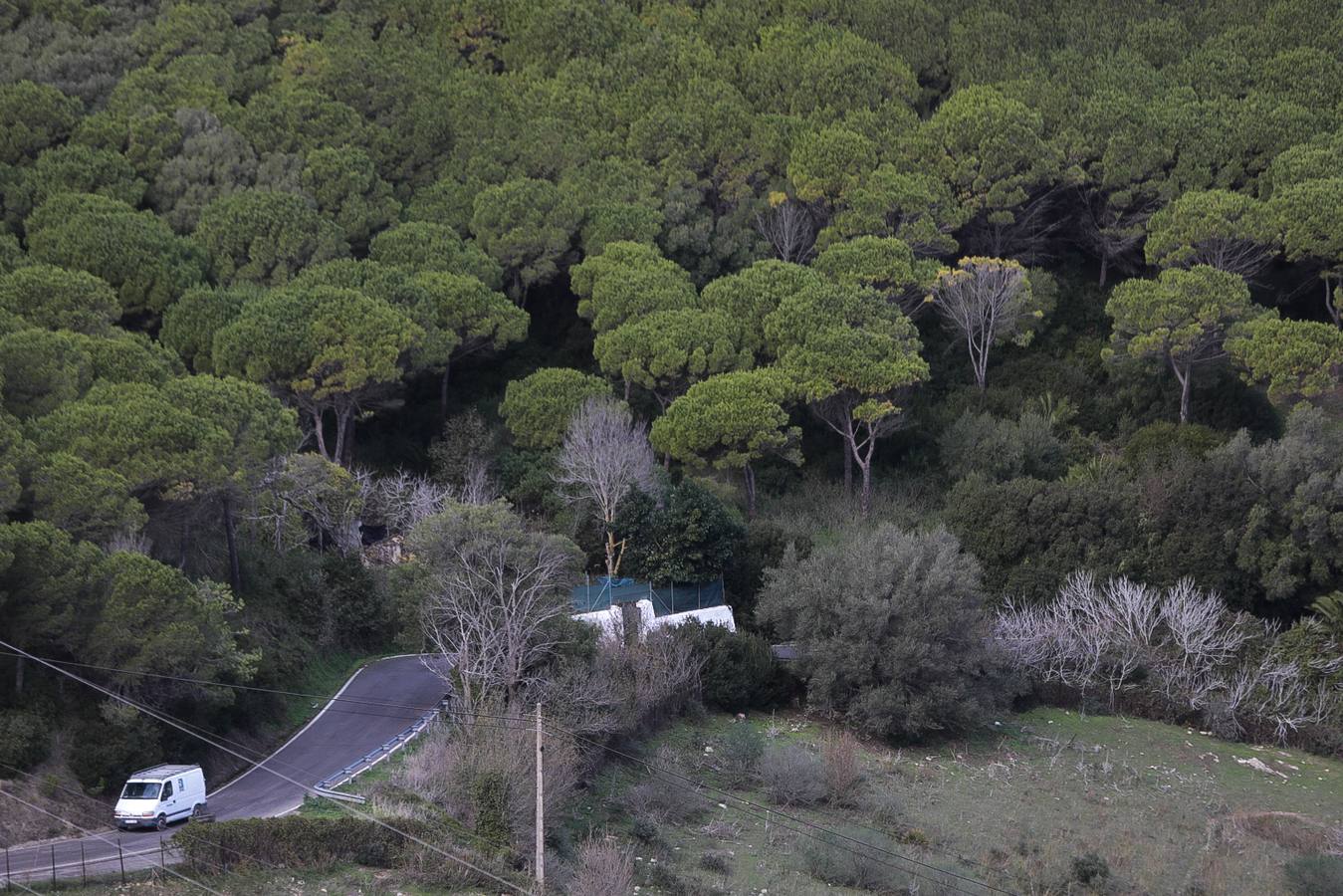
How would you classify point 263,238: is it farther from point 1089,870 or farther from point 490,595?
point 1089,870

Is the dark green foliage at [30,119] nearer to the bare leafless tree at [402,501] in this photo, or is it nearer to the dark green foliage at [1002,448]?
the bare leafless tree at [402,501]

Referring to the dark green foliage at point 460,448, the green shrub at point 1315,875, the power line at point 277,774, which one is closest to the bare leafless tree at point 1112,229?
the dark green foliage at point 460,448

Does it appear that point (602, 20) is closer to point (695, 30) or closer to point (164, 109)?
point (695, 30)

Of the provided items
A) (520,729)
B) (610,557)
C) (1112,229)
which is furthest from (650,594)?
(1112,229)

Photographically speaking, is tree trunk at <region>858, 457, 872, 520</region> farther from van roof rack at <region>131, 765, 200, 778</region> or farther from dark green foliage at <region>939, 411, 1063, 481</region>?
van roof rack at <region>131, 765, 200, 778</region>

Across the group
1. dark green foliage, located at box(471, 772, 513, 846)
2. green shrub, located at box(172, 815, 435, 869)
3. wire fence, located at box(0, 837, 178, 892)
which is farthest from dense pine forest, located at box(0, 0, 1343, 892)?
green shrub, located at box(172, 815, 435, 869)

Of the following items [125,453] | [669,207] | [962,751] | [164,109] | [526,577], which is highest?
[164,109]

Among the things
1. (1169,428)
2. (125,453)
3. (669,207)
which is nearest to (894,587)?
(1169,428)
